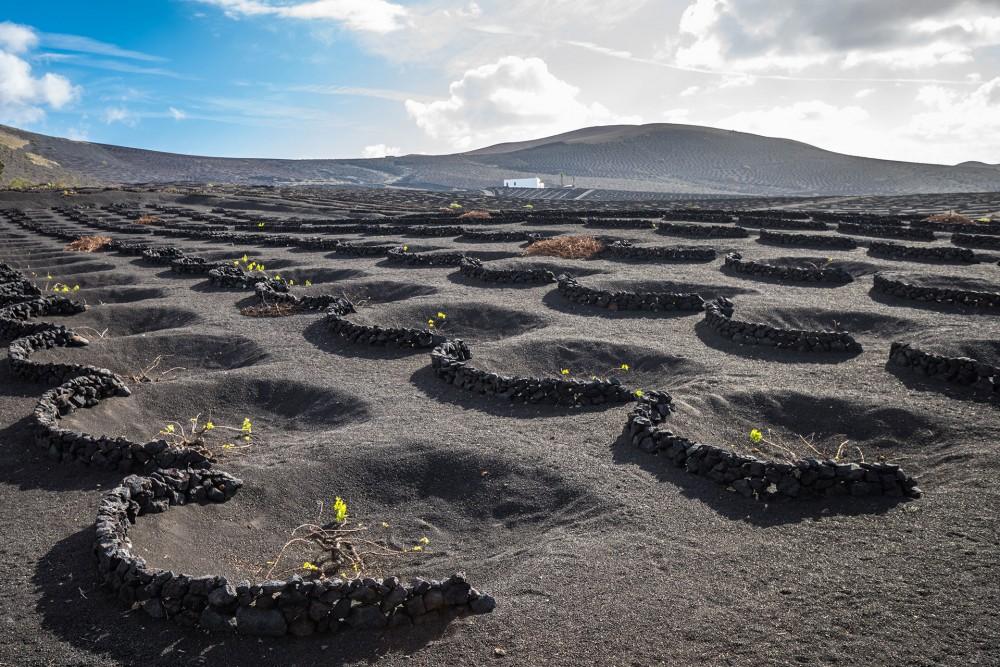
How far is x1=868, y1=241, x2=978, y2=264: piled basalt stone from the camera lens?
67.2 ft

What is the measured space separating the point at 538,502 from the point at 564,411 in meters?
2.54

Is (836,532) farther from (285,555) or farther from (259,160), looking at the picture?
(259,160)

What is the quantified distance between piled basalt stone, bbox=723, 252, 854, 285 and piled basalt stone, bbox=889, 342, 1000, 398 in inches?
296

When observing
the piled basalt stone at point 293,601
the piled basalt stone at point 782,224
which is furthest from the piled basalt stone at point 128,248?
the piled basalt stone at point 782,224

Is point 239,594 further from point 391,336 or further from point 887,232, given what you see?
point 887,232

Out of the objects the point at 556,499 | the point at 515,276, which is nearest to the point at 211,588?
the point at 556,499

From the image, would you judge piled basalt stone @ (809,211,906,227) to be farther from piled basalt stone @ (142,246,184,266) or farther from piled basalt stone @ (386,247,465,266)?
piled basalt stone @ (142,246,184,266)

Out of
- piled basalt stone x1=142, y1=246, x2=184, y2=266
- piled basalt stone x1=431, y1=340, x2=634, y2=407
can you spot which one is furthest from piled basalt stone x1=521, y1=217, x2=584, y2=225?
piled basalt stone x1=431, y1=340, x2=634, y2=407

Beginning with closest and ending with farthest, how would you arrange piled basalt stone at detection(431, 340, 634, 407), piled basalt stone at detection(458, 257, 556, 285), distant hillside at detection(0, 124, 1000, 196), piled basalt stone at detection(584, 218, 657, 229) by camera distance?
piled basalt stone at detection(431, 340, 634, 407) < piled basalt stone at detection(458, 257, 556, 285) < piled basalt stone at detection(584, 218, 657, 229) < distant hillside at detection(0, 124, 1000, 196)

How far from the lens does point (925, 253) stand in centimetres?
2105

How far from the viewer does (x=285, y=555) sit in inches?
269

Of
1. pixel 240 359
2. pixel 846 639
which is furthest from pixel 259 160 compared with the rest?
pixel 846 639

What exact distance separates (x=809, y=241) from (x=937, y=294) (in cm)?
1016

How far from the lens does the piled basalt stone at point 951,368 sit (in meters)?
9.62
